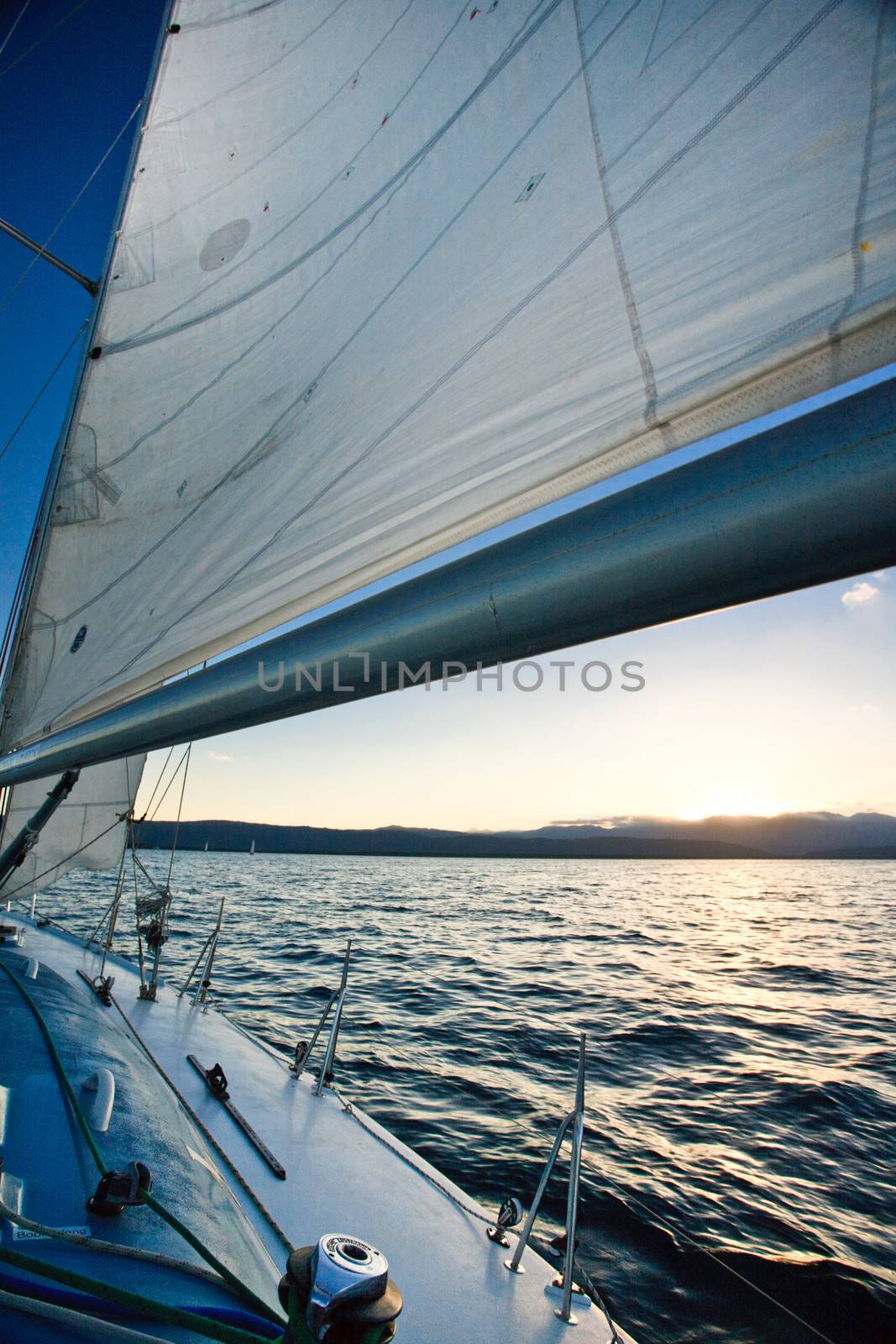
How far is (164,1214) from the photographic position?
1.86m

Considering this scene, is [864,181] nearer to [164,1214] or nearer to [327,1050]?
[164,1214]

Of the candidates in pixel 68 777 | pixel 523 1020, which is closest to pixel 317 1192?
pixel 68 777

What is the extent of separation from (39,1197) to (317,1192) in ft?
6.05

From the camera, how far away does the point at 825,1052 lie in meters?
8.91

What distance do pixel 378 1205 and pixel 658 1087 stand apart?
5198mm

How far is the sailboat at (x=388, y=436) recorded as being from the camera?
3.27 ft

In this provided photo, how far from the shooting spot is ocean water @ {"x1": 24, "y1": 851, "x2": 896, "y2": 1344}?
418 cm

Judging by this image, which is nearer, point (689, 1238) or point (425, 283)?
point (425, 283)

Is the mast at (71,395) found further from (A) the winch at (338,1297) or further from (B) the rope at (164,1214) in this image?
(A) the winch at (338,1297)

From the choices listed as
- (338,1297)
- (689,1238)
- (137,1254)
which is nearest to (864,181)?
(338,1297)

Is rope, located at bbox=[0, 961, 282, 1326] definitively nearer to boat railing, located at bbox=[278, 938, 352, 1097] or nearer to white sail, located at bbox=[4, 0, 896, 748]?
white sail, located at bbox=[4, 0, 896, 748]

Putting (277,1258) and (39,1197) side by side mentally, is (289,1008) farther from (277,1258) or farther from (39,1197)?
(39,1197)

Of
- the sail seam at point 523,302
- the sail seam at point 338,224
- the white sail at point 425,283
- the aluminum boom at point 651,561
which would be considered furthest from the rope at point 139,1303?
the sail seam at point 338,224

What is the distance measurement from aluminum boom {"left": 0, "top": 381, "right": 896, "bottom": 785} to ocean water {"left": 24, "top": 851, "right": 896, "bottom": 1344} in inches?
184
